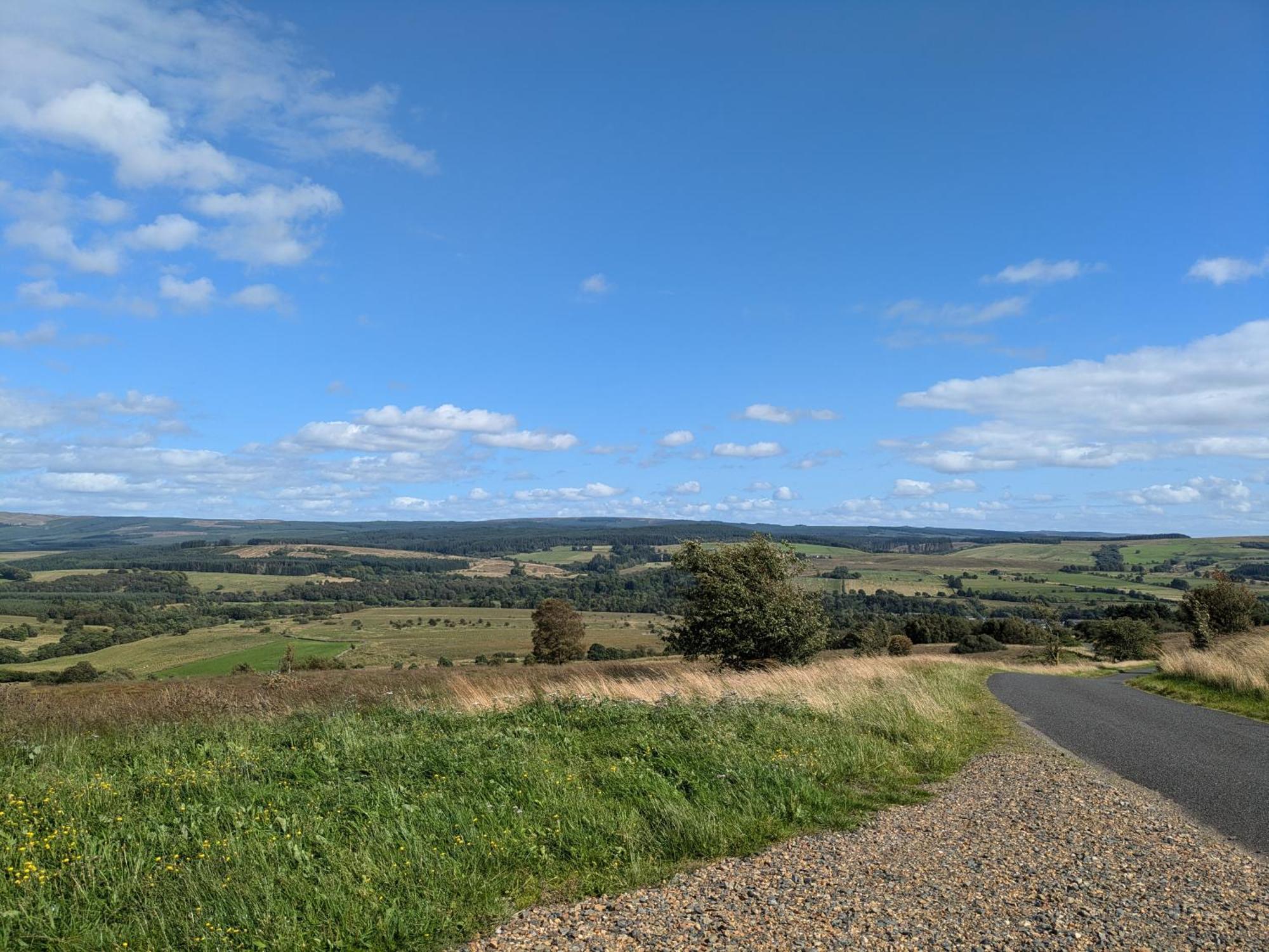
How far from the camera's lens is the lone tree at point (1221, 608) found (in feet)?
155

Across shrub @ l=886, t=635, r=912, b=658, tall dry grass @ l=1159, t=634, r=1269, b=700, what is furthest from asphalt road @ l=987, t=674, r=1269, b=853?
shrub @ l=886, t=635, r=912, b=658

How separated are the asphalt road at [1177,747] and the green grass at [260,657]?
45.5 m

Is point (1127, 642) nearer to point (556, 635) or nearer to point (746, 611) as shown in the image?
point (556, 635)

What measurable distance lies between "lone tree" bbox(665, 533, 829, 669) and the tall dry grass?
11.6 m

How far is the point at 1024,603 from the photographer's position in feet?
392

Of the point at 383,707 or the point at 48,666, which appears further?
the point at 48,666

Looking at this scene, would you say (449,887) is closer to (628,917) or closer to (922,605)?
(628,917)

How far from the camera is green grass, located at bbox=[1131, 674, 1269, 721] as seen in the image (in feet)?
55.3

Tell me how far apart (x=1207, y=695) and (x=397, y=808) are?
2144cm

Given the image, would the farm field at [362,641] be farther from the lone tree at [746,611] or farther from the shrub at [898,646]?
the lone tree at [746,611]

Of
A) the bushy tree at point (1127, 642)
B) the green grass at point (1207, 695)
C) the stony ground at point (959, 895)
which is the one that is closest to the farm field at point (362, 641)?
the bushy tree at point (1127, 642)

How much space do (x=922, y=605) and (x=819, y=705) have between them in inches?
4551

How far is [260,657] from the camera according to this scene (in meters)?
62.6

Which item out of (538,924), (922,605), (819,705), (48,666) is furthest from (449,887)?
(922,605)
